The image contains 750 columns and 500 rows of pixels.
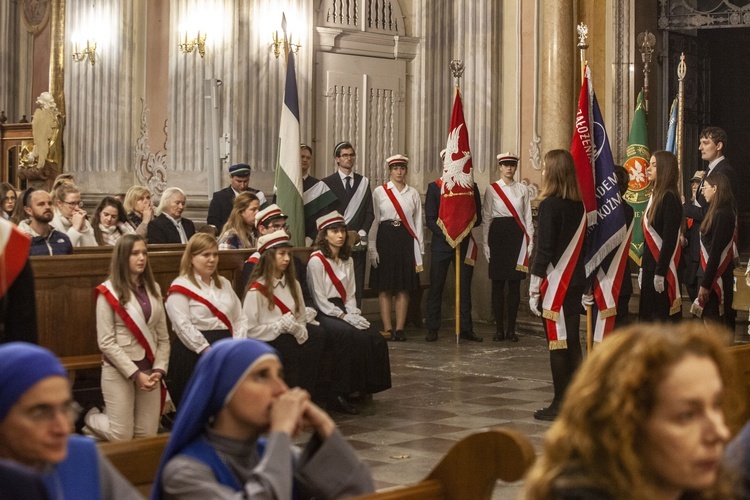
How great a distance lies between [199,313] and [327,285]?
1399 mm

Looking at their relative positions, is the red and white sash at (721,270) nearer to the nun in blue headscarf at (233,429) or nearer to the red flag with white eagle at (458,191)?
the red flag with white eagle at (458,191)

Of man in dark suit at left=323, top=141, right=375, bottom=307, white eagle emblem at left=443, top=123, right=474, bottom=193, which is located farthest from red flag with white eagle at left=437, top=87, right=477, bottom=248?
man in dark suit at left=323, top=141, right=375, bottom=307

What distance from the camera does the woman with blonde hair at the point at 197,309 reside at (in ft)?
23.3

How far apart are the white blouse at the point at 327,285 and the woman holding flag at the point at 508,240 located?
3.68 meters

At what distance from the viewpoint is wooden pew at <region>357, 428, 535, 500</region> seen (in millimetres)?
2799

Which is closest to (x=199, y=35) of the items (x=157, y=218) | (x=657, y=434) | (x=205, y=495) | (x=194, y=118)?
(x=194, y=118)

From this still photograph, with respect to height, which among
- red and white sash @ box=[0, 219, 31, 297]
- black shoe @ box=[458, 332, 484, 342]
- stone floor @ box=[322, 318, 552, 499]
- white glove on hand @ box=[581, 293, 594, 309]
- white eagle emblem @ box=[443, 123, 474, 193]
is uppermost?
white eagle emblem @ box=[443, 123, 474, 193]

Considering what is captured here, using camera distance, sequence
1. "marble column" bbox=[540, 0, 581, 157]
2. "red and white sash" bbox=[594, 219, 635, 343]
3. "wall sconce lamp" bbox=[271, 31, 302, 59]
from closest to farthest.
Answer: "red and white sash" bbox=[594, 219, 635, 343] < "wall sconce lamp" bbox=[271, 31, 302, 59] < "marble column" bbox=[540, 0, 581, 157]

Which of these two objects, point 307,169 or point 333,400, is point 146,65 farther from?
point 333,400

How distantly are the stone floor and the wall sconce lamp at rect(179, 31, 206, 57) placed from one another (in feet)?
11.1

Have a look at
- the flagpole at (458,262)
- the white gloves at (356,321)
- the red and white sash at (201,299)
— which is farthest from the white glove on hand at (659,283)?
the flagpole at (458,262)

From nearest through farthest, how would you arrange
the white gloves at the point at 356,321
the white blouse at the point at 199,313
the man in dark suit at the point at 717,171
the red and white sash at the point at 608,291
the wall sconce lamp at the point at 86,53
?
the white blouse at the point at 199,313 < the red and white sash at the point at 608,291 < the white gloves at the point at 356,321 < the man in dark suit at the point at 717,171 < the wall sconce lamp at the point at 86,53

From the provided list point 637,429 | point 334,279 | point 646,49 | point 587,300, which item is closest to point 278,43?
point 646,49

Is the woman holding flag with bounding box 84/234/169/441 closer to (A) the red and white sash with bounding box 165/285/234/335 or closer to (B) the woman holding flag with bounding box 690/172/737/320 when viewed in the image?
(A) the red and white sash with bounding box 165/285/234/335
